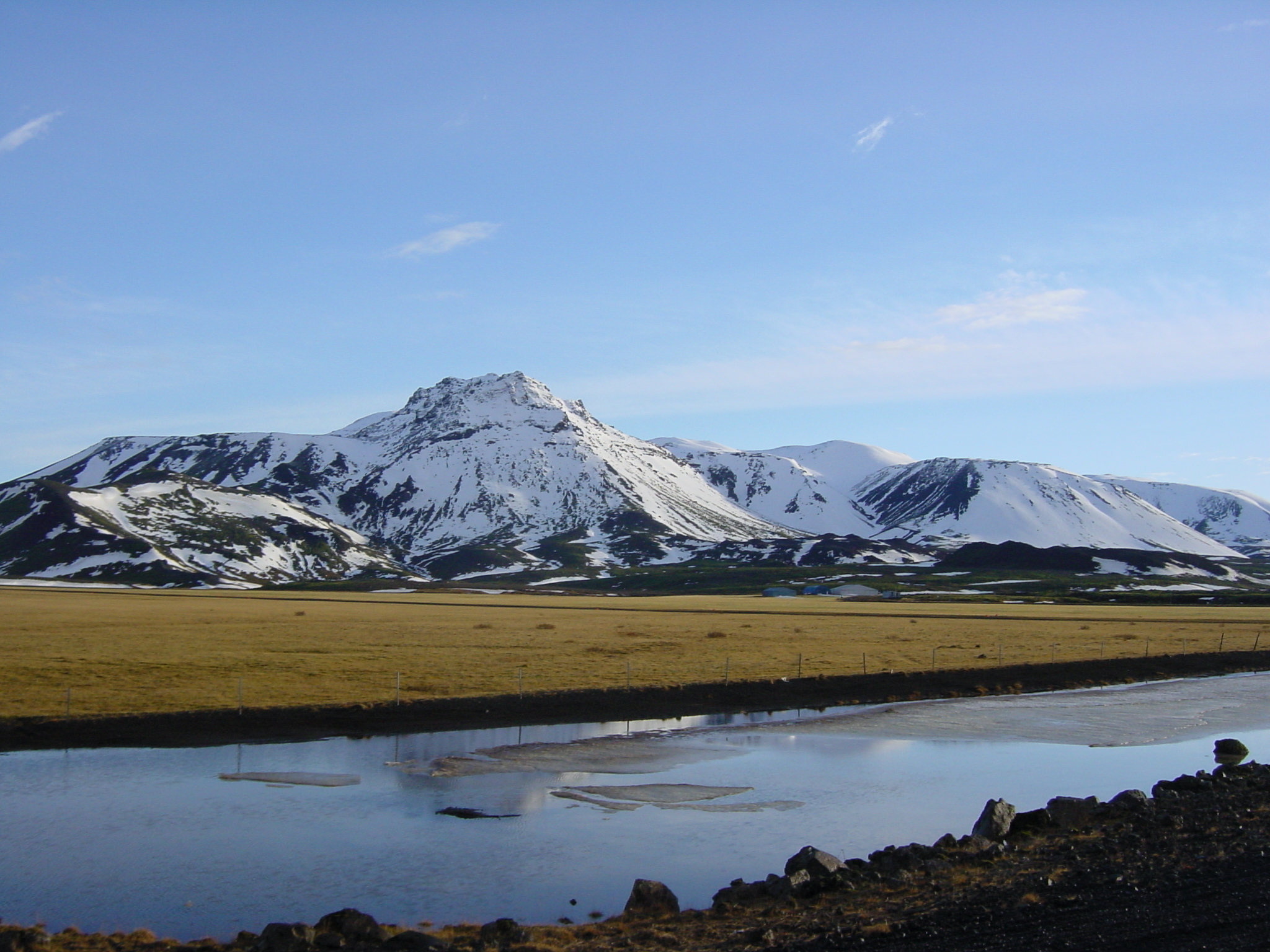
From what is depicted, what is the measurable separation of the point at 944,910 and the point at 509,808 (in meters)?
14.1

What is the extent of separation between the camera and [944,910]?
730 inches

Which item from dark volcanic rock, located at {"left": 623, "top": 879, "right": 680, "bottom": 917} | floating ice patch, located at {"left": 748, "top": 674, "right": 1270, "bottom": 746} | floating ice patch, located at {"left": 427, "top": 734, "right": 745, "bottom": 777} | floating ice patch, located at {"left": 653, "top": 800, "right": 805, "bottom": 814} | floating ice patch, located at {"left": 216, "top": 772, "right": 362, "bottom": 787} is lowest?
floating ice patch, located at {"left": 748, "top": 674, "right": 1270, "bottom": 746}

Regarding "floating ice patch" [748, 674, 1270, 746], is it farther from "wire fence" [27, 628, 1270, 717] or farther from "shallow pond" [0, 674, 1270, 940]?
"wire fence" [27, 628, 1270, 717]

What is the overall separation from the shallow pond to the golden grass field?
827cm

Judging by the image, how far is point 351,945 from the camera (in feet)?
56.0

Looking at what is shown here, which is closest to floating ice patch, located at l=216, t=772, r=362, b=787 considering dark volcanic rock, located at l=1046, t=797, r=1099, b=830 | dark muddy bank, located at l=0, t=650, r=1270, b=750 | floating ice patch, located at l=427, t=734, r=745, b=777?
floating ice patch, located at l=427, t=734, r=745, b=777

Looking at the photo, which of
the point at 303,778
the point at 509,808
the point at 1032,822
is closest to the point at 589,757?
the point at 509,808

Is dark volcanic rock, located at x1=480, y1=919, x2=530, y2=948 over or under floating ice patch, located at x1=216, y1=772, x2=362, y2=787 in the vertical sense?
over

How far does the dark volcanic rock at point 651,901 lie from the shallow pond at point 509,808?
0.81m

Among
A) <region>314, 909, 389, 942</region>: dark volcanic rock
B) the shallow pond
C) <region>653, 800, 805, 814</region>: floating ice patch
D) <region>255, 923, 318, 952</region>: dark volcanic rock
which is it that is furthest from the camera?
Result: <region>653, 800, 805, 814</region>: floating ice patch

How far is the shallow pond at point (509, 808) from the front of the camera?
2094cm

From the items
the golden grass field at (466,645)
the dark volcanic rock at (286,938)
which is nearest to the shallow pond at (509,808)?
the dark volcanic rock at (286,938)

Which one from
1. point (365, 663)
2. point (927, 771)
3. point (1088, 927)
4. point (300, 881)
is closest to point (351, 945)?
point (300, 881)

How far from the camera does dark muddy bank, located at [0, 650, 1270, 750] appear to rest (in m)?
37.3
